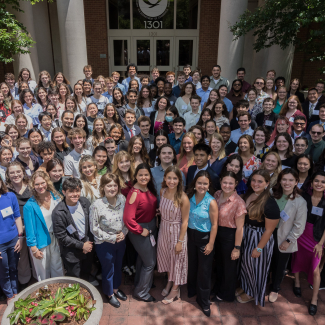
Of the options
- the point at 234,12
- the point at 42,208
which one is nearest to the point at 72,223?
the point at 42,208

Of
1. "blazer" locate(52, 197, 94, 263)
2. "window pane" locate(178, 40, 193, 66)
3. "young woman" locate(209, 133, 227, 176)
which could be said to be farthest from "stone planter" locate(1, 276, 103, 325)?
"window pane" locate(178, 40, 193, 66)

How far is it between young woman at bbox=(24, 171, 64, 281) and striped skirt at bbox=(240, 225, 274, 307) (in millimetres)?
2511

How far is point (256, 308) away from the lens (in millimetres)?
3820

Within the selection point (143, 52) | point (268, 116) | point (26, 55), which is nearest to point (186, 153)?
point (268, 116)

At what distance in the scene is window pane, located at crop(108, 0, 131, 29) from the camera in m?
13.1

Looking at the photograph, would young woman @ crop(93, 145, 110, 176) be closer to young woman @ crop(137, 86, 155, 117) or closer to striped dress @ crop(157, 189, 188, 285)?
striped dress @ crop(157, 189, 188, 285)

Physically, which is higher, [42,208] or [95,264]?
[42,208]

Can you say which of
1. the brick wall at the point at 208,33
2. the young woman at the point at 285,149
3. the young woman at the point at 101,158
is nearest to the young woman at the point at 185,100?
the young woman at the point at 285,149

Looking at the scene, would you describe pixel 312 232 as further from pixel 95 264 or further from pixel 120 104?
pixel 120 104

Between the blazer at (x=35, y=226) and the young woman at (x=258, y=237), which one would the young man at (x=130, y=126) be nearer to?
the blazer at (x=35, y=226)

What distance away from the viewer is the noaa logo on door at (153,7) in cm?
1300

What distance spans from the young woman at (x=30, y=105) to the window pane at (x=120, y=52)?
316 inches

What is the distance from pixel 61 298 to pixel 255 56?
457 inches

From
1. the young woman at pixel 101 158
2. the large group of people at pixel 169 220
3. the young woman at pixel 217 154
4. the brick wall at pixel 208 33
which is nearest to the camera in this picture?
the large group of people at pixel 169 220
